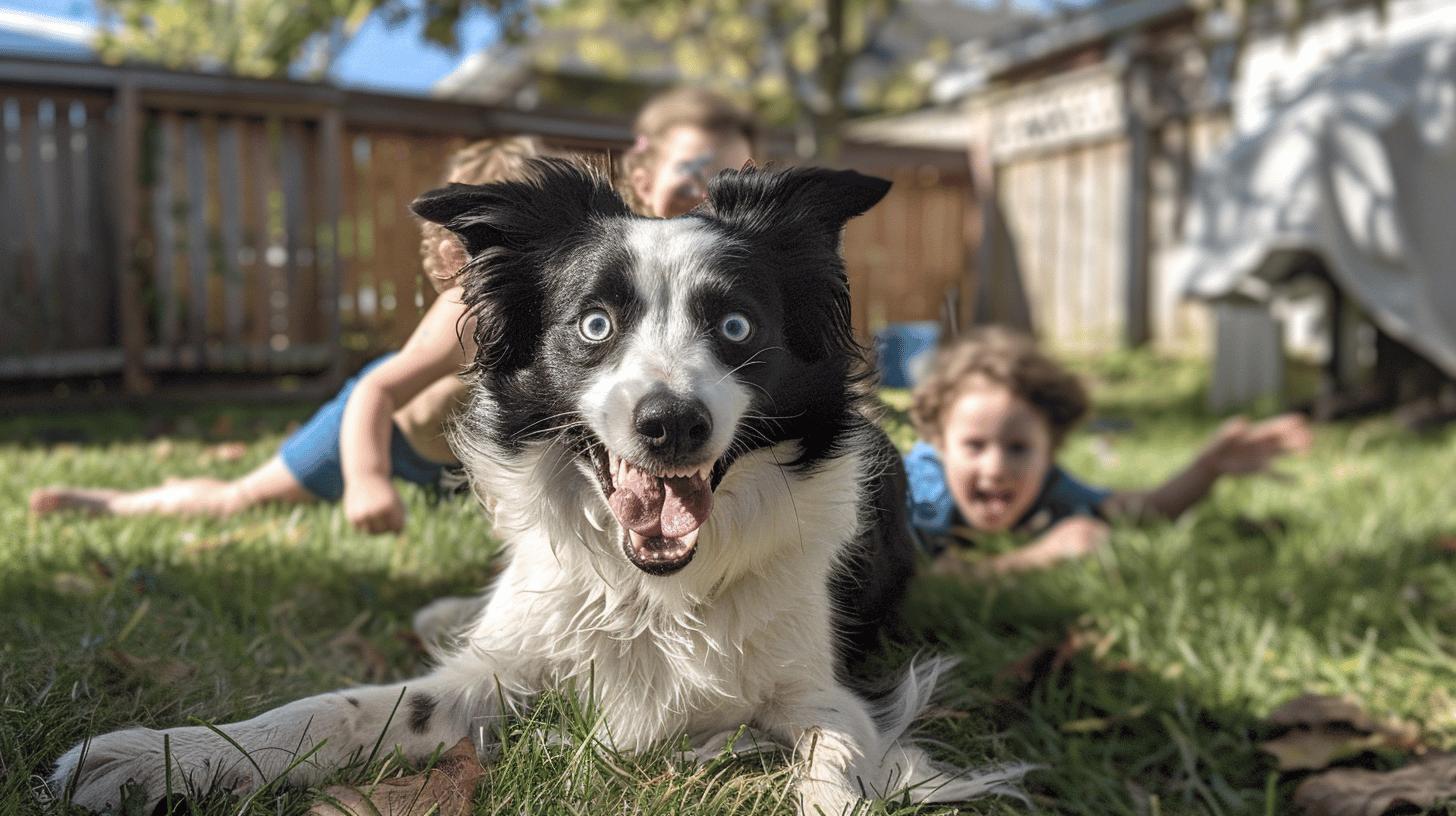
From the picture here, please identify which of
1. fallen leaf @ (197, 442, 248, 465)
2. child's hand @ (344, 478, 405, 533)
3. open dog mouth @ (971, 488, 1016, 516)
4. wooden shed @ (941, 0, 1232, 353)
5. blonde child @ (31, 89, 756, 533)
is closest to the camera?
blonde child @ (31, 89, 756, 533)

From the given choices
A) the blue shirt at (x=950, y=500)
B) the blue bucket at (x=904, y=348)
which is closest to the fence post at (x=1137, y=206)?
the blue shirt at (x=950, y=500)

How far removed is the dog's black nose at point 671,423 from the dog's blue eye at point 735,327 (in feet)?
0.58

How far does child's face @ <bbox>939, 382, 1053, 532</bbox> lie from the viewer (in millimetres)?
3492

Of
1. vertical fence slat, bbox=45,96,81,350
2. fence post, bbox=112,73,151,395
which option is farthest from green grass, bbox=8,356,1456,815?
vertical fence slat, bbox=45,96,81,350

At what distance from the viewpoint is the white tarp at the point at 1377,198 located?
226 inches

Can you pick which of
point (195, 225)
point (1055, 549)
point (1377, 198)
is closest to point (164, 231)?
point (195, 225)

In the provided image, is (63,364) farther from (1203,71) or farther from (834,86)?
(1203,71)

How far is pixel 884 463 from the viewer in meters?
2.05

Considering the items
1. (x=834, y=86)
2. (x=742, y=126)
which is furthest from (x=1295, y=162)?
(x=834, y=86)

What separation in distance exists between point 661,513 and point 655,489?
4cm

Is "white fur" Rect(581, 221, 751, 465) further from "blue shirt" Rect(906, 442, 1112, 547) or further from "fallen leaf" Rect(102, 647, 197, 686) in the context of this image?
"blue shirt" Rect(906, 442, 1112, 547)

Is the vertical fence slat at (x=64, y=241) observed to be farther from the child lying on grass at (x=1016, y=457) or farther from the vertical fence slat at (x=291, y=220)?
the child lying on grass at (x=1016, y=457)

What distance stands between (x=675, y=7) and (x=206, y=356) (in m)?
5.67

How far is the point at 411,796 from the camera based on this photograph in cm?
159
